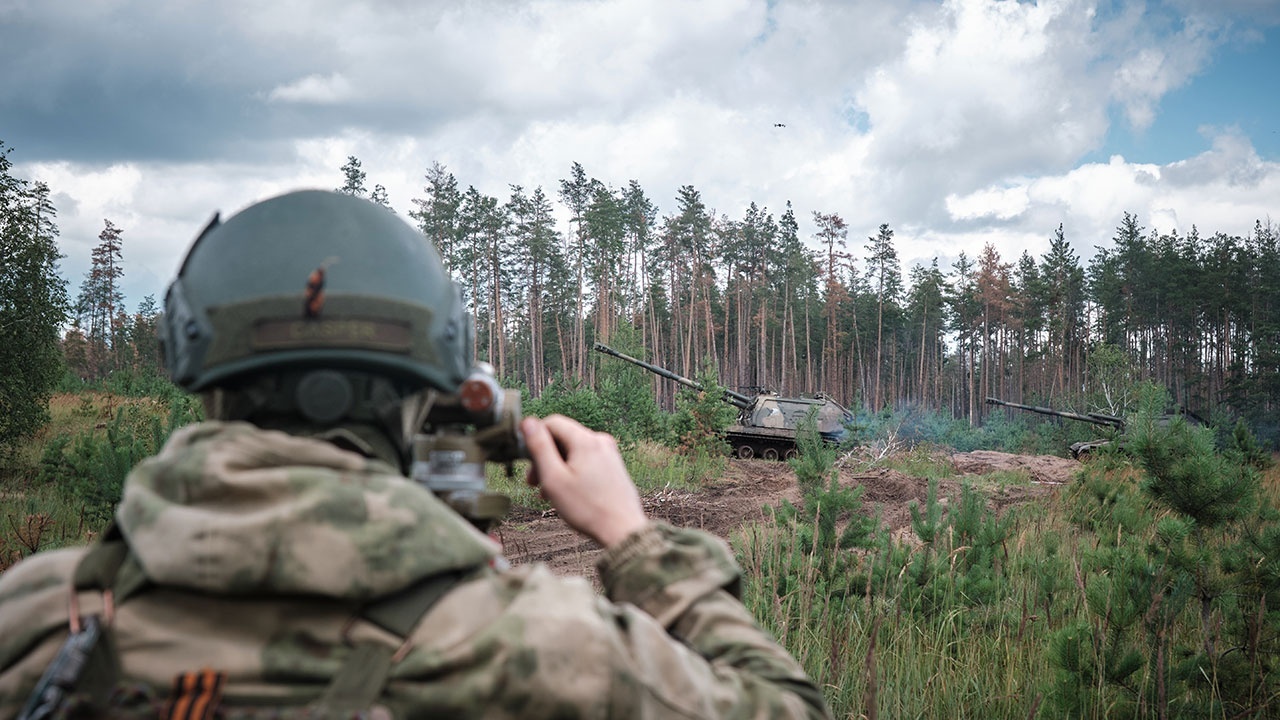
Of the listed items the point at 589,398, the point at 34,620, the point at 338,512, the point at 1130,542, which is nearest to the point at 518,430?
the point at 338,512

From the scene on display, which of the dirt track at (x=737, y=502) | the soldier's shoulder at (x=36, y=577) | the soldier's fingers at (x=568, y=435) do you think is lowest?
the dirt track at (x=737, y=502)

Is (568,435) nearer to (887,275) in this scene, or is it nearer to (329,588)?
(329,588)

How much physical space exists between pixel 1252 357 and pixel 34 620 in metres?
50.5

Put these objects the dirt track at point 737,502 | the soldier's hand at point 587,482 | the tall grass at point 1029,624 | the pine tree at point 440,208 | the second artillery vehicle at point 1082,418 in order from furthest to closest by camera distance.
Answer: the pine tree at point 440,208 < the second artillery vehicle at point 1082,418 < the dirt track at point 737,502 < the tall grass at point 1029,624 < the soldier's hand at point 587,482

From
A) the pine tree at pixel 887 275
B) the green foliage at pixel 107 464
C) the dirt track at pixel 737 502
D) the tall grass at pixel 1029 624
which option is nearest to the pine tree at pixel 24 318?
the green foliage at pixel 107 464

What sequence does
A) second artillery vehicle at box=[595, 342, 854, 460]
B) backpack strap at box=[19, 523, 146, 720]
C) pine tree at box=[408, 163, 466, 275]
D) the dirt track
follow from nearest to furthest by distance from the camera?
backpack strap at box=[19, 523, 146, 720]
the dirt track
second artillery vehicle at box=[595, 342, 854, 460]
pine tree at box=[408, 163, 466, 275]

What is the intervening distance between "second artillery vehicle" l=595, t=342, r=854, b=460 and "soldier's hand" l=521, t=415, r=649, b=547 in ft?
62.3

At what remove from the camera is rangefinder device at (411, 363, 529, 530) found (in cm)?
131

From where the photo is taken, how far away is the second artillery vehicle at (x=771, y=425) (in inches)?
837

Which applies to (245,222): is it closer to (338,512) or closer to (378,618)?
(338,512)

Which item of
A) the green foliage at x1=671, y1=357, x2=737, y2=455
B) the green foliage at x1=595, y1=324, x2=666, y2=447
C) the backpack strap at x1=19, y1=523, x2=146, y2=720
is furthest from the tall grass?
the green foliage at x1=595, y1=324, x2=666, y2=447

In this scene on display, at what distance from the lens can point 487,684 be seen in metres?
1.00

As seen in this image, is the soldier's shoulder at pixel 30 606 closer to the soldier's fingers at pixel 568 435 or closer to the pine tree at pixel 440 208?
the soldier's fingers at pixel 568 435

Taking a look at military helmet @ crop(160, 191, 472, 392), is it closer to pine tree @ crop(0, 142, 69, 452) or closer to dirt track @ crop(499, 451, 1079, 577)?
dirt track @ crop(499, 451, 1079, 577)
